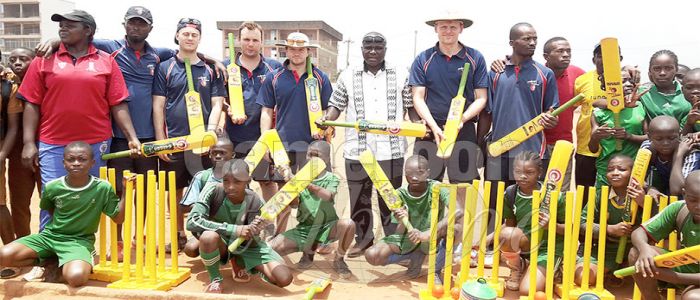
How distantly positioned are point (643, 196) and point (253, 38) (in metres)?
3.19

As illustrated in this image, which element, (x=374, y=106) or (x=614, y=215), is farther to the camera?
(x=374, y=106)

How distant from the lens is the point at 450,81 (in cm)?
419

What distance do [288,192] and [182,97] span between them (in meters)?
1.39

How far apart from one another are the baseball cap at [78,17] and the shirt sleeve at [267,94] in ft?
4.42

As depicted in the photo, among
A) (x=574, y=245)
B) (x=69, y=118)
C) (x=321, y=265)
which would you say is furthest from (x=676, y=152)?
(x=69, y=118)

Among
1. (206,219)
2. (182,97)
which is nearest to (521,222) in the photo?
(206,219)

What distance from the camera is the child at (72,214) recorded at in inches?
137

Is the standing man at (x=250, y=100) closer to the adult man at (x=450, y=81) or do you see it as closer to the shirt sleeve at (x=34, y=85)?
the adult man at (x=450, y=81)

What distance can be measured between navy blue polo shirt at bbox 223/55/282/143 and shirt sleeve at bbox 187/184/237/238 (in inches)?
40.2

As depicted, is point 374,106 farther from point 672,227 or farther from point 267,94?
point 672,227

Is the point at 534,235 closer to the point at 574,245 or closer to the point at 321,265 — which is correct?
the point at 574,245

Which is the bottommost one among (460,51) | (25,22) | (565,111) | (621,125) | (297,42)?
(621,125)

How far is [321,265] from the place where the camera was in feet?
13.7

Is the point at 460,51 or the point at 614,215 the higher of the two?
the point at 460,51
